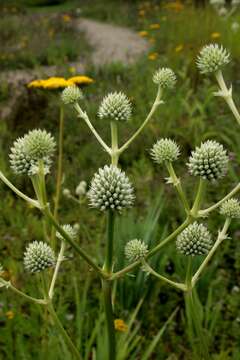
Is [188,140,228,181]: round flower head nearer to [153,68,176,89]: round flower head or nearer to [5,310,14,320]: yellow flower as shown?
[153,68,176,89]: round flower head

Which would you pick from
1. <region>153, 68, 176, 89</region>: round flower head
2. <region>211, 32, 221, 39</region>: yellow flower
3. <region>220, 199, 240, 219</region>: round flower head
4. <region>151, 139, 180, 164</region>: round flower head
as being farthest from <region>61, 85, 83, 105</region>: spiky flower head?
<region>211, 32, 221, 39</region>: yellow flower

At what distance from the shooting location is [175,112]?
4598mm

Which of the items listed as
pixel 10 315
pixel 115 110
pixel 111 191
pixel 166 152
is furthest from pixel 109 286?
pixel 10 315

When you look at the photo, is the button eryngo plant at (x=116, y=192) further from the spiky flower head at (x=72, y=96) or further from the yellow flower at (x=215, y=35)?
the yellow flower at (x=215, y=35)

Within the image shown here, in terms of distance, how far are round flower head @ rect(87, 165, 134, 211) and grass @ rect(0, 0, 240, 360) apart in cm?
78

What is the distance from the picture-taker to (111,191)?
4.39ft

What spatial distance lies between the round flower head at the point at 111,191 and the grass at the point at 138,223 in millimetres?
779

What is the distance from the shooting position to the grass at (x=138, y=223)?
237 centimetres

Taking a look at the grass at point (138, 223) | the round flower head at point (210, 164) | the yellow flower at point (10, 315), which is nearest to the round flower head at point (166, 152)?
the round flower head at point (210, 164)

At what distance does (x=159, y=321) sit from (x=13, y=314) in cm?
72

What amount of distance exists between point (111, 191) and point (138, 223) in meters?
1.41

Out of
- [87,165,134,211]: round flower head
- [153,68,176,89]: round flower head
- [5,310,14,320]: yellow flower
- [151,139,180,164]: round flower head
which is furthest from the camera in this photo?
[5,310,14,320]: yellow flower

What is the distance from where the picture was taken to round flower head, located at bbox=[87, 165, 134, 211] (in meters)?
1.33

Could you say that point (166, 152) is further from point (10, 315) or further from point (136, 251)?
point (10, 315)
